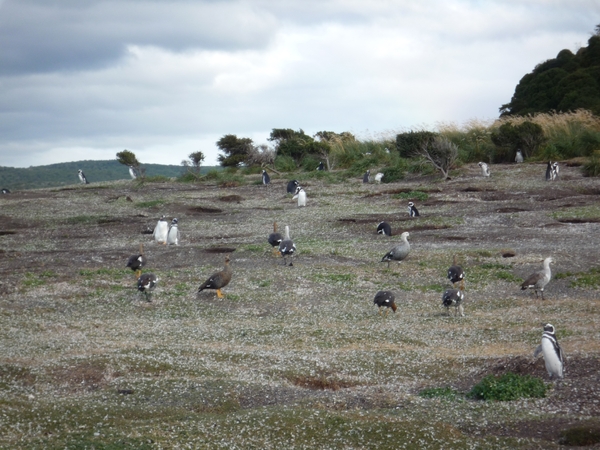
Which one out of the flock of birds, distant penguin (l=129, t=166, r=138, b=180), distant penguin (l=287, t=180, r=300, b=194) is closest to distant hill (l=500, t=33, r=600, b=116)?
distant penguin (l=287, t=180, r=300, b=194)

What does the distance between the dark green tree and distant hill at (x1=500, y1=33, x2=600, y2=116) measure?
23.2 m

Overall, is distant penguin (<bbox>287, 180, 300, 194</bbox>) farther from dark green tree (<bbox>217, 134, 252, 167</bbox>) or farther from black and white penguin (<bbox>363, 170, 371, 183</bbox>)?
dark green tree (<bbox>217, 134, 252, 167</bbox>)

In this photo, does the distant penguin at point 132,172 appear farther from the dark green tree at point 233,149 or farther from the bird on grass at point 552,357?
the bird on grass at point 552,357

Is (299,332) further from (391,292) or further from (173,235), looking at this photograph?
(173,235)

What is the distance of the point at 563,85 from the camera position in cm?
6400

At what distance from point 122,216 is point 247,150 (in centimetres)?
2805

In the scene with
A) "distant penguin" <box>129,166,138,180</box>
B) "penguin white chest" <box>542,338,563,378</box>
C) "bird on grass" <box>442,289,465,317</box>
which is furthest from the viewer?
"distant penguin" <box>129,166,138,180</box>

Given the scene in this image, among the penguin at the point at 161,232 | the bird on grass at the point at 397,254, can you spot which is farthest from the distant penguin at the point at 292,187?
the bird on grass at the point at 397,254

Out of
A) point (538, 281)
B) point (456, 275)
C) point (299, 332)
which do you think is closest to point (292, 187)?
point (456, 275)

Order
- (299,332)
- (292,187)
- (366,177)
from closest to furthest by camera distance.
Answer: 1. (299,332)
2. (292,187)
3. (366,177)

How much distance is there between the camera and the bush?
11375mm

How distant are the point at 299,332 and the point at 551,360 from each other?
6182 mm

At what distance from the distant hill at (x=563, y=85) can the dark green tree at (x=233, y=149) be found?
2325cm

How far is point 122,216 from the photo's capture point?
37.8 meters
